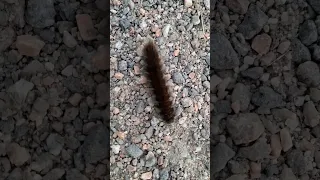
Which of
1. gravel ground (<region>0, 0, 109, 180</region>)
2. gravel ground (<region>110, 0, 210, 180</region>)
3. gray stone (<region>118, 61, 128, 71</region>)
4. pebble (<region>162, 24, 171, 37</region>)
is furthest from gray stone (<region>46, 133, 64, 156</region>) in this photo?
pebble (<region>162, 24, 171, 37</region>)

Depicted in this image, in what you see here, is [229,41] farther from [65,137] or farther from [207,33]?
[65,137]

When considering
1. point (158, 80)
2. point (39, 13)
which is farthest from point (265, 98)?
point (39, 13)

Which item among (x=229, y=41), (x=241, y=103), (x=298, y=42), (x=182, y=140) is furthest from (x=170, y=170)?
(x=298, y=42)

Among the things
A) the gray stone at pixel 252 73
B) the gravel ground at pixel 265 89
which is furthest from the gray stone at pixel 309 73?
the gray stone at pixel 252 73

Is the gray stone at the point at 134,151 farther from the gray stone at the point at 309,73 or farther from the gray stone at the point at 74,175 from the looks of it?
the gray stone at the point at 309,73

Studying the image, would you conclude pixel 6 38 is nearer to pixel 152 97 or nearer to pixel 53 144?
pixel 53 144

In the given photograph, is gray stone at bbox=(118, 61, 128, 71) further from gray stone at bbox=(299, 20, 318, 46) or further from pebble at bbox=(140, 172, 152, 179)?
gray stone at bbox=(299, 20, 318, 46)
